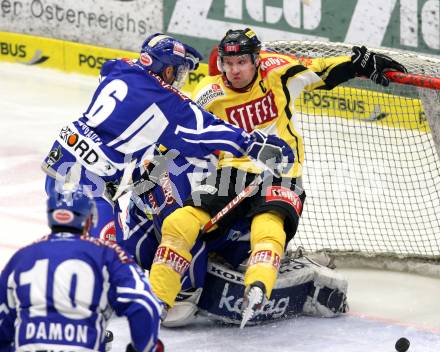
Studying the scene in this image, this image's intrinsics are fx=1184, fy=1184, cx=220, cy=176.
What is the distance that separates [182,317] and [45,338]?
165 cm

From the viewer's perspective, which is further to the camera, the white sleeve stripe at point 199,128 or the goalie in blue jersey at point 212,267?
the goalie in blue jersey at point 212,267

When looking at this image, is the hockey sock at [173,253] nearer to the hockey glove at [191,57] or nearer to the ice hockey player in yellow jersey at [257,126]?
the ice hockey player in yellow jersey at [257,126]

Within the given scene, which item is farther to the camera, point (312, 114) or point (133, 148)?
point (312, 114)

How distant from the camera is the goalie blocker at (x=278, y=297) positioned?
4.83m

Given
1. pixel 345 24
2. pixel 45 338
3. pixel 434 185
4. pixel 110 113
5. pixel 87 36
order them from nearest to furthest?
pixel 45 338
pixel 110 113
pixel 434 185
pixel 345 24
pixel 87 36

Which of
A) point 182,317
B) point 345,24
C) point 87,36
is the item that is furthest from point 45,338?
point 87,36

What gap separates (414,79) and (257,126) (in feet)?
A: 2.28

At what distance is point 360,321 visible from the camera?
490 cm

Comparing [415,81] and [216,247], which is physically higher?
[415,81]

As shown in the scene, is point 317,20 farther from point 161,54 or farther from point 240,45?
point 161,54

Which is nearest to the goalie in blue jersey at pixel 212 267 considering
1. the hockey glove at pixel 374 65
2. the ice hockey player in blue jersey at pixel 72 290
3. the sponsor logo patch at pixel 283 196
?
the sponsor logo patch at pixel 283 196

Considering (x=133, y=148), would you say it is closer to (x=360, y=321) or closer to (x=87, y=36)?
(x=360, y=321)

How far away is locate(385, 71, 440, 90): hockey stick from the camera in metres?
4.89

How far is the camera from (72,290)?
316 centimetres
